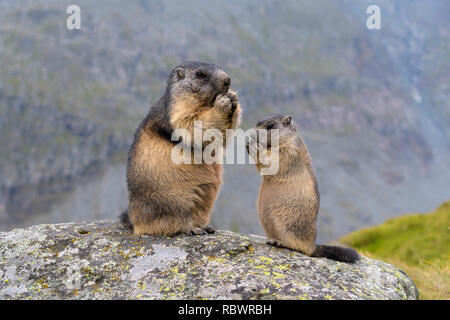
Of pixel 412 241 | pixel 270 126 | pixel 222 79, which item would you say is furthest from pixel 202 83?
pixel 412 241

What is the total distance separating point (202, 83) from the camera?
8.66 meters

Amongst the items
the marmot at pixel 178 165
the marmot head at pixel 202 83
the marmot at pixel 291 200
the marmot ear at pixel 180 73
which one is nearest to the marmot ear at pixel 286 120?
the marmot at pixel 291 200

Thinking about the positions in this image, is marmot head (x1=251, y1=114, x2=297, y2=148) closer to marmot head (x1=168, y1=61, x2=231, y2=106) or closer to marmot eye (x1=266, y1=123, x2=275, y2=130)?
marmot eye (x1=266, y1=123, x2=275, y2=130)

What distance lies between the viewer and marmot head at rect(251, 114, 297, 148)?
9484 mm

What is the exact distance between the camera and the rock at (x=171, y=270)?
273 inches

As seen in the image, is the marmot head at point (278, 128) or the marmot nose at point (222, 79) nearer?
the marmot nose at point (222, 79)

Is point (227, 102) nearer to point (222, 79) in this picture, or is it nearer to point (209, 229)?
point (222, 79)

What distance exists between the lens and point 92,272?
747cm

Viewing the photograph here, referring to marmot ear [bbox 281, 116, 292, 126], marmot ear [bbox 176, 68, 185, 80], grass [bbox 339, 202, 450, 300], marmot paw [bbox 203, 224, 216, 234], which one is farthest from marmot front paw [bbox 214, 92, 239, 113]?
grass [bbox 339, 202, 450, 300]

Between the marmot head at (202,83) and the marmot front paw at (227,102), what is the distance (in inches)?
12.4

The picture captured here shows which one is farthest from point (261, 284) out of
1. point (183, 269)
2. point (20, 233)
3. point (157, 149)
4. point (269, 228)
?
point (20, 233)

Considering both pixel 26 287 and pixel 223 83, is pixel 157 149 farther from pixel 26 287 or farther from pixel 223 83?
pixel 26 287

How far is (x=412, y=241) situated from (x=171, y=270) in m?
17.4

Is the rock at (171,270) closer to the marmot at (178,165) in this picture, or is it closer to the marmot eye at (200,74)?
the marmot at (178,165)
